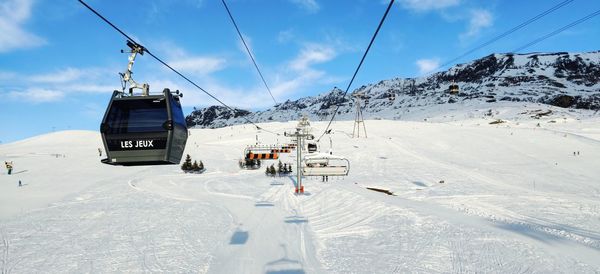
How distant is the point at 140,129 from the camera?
9.44 metres

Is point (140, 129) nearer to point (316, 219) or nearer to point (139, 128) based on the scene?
point (139, 128)

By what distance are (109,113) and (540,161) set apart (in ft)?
133

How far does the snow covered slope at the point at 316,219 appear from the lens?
9.49 m

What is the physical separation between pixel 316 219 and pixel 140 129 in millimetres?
8699

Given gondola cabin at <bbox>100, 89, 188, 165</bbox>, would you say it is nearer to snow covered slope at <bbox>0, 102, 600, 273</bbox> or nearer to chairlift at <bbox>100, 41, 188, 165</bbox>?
chairlift at <bbox>100, 41, 188, 165</bbox>

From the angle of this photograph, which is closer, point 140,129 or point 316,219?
point 140,129

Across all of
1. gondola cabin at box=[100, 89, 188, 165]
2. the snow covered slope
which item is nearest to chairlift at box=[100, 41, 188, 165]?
gondola cabin at box=[100, 89, 188, 165]

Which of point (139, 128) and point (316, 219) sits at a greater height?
point (139, 128)

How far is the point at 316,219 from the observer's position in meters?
15.3

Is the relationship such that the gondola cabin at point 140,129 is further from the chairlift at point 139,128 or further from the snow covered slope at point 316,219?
the snow covered slope at point 316,219

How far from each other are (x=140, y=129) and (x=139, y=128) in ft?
0.15

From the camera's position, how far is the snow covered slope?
31.1ft

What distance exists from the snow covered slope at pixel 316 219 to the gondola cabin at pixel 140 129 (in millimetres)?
3151

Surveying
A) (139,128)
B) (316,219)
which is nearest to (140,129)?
(139,128)
